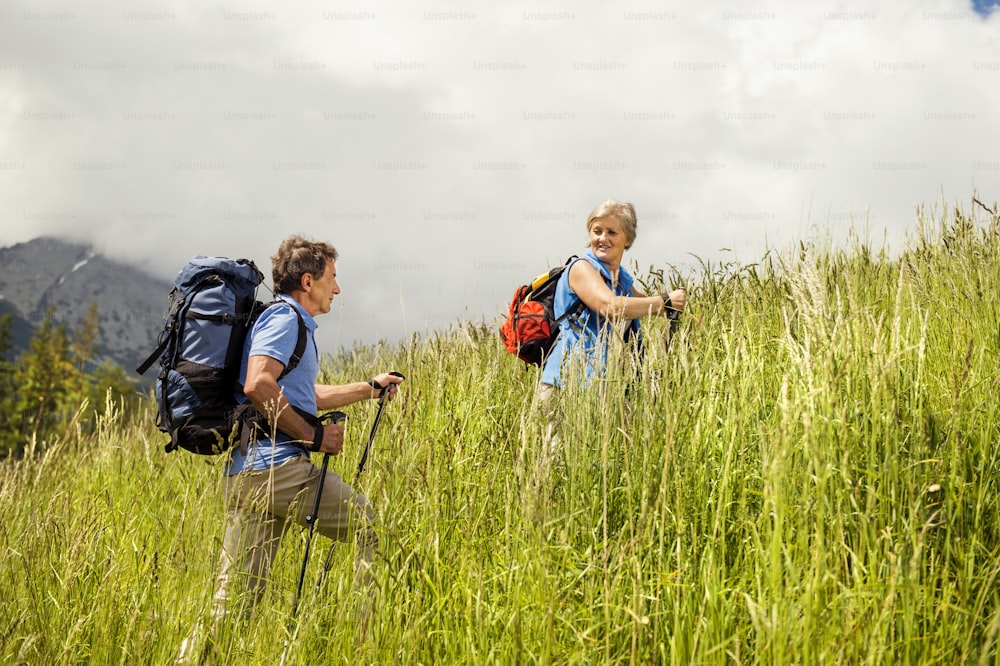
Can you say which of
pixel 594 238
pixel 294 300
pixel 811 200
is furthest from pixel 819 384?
pixel 811 200

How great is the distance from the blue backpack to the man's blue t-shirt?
2.5 inches

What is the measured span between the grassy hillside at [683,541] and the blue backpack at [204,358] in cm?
59

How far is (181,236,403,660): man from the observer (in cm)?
350

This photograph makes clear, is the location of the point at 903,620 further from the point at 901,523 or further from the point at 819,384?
the point at 819,384

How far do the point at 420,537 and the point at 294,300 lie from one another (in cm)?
156

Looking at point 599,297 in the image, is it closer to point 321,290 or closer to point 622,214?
point 622,214

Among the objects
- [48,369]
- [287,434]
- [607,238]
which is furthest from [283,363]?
[48,369]

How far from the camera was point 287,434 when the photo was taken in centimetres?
379

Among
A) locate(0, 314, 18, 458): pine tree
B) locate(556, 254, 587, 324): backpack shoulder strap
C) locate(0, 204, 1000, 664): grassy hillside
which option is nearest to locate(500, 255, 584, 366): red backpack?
locate(556, 254, 587, 324): backpack shoulder strap

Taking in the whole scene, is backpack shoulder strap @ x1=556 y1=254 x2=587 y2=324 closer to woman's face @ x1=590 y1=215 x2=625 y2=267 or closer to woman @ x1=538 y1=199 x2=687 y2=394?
woman @ x1=538 y1=199 x2=687 y2=394

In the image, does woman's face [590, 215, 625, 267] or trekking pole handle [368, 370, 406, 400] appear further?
woman's face [590, 215, 625, 267]

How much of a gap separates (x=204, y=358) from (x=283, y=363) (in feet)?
1.45

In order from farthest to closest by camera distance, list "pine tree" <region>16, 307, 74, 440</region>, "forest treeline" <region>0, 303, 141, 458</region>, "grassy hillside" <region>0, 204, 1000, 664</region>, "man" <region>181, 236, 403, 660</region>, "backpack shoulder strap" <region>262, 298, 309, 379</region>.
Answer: "pine tree" <region>16, 307, 74, 440</region> < "forest treeline" <region>0, 303, 141, 458</region> < "backpack shoulder strap" <region>262, 298, 309, 379</region> < "man" <region>181, 236, 403, 660</region> < "grassy hillside" <region>0, 204, 1000, 664</region>

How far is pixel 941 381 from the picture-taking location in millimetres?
3426
